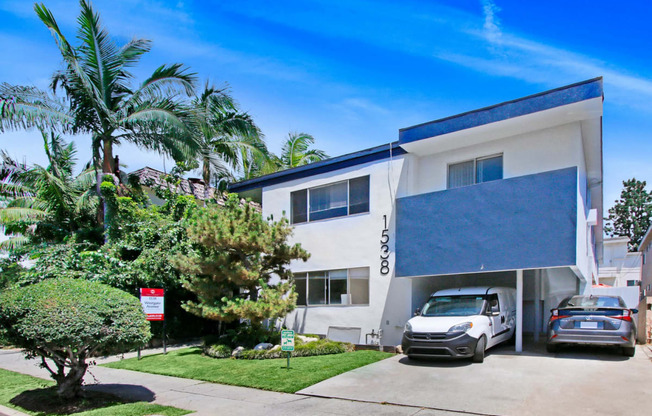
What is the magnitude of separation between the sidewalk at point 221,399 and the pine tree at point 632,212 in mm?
59106

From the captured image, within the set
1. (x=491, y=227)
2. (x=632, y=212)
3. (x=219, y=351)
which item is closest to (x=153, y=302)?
(x=219, y=351)

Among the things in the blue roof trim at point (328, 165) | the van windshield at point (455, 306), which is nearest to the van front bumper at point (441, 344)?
the van windshield at point (455, 306)

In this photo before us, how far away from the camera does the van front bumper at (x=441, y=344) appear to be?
1049cm

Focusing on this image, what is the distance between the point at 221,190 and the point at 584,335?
638 inches

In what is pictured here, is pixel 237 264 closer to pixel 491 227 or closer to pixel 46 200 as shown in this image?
pixel 491 227

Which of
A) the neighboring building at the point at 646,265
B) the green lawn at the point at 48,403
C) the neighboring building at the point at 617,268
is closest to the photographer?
the green lawn at the point at 48,403

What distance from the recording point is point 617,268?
3831 centimetres

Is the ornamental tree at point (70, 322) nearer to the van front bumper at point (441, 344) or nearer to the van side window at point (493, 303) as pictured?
the van front bumper at point (441, 344)

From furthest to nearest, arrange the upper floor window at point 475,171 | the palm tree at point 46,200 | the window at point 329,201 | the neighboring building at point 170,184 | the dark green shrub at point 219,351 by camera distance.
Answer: the neighboring building at point 170,184 → the palm tree at point 46,200 → the window at point 329,201 → the upper floor window at point 475,171 → the dark green shrub at point 219,351

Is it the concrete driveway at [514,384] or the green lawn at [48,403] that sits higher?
the concrete driveway at [514,384]

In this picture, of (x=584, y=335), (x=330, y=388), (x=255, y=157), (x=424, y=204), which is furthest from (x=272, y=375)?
(x=255, y=157)

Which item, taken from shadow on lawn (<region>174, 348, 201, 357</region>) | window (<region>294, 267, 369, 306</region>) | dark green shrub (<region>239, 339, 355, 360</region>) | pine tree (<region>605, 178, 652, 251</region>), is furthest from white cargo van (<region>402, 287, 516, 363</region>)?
pine tree (<region>605, 178, 652, 251</region>)

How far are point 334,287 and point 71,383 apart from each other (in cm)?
838

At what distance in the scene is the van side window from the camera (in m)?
11.6
